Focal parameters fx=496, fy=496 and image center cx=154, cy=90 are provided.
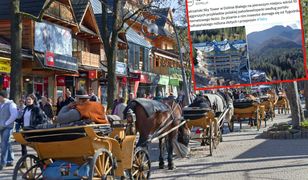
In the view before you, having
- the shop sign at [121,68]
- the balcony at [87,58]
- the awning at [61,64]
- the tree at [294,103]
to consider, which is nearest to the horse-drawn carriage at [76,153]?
the tree at [294,103]

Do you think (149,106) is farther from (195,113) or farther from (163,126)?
(195,113)

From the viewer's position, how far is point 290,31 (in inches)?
310

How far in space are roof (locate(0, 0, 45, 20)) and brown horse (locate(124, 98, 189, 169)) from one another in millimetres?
18433

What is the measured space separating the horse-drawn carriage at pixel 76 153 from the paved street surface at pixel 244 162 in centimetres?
216

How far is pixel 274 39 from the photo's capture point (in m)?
8.26

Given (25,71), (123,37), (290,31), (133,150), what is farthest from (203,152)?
(123,37)

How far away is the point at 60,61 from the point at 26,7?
377 cm

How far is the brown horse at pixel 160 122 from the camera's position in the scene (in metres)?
10.1

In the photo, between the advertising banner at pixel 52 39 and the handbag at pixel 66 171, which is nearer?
the handbag at pixel 66 171

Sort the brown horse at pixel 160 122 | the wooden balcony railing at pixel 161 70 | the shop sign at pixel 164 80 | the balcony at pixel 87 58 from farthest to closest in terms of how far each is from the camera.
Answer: the wooden balcony railing at pixel 161 70 < the shop sign at pixel 164 80 < the balcony at pixel 87 58 < the brown horse at pixel 160 122

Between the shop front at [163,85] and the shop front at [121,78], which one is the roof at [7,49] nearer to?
the shop front at [121,78]

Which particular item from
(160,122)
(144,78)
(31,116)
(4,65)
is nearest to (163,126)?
(160,122)

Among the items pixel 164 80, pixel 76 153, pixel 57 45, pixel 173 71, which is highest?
pixel 173 71

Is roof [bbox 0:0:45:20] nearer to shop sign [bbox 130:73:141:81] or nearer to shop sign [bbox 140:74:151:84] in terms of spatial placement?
shop sign [bbox 130:73:141:81]
